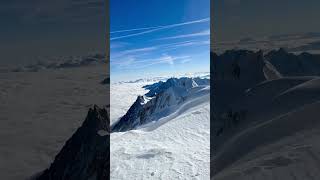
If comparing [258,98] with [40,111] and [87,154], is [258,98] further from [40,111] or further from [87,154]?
[40,111]

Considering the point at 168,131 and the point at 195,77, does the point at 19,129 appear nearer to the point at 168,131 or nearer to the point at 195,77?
the point at 168,131

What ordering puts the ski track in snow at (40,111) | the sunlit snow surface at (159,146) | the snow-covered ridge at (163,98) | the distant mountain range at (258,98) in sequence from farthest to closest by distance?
the snow-covered ridge at (163,98), the sunlit snow surface at (159,146), the distant mountain range at (258,98), the ski track in snow at (40,111)

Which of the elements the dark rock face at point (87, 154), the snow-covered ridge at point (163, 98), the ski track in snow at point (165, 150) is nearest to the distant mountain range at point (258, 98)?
the ski track in snow at point (165, 150)

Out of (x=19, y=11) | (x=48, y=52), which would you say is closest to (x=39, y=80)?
(x=48, y=52)

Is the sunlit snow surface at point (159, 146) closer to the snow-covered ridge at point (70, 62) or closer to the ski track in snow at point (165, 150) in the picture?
the ski track in snow at point (165, 150)

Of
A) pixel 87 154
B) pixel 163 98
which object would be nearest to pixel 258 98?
pixel 163 98

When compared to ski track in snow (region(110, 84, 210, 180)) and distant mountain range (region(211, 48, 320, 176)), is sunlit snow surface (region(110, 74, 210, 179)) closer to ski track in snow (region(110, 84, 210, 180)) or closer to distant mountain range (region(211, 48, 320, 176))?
ski track in snow (region(110, 84, 210, 180))
